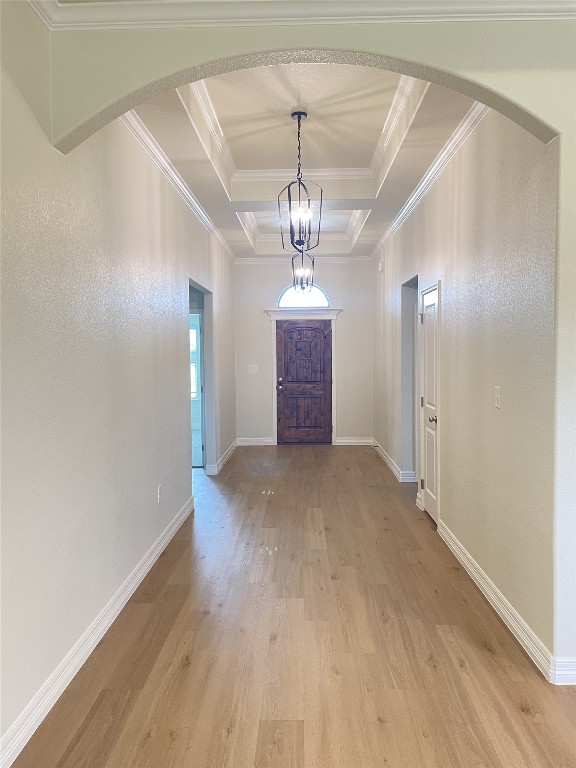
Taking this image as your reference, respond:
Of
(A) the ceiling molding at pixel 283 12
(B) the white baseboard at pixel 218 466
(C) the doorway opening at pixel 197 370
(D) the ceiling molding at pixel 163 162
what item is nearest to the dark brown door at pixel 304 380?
(C) the doorway opening at pixel 197 370

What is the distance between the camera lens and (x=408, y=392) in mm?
6262

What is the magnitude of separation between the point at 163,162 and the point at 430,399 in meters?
2.86

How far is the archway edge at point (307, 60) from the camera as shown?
2.29m

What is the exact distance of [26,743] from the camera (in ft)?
6.88

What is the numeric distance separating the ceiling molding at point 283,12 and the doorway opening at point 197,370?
3695 millimetres

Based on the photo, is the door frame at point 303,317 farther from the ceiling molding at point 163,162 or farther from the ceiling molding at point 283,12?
the ceiling molding at point 283,12

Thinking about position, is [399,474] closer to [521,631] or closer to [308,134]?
[521,631]

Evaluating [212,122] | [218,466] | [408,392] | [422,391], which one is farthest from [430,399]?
[218,466]

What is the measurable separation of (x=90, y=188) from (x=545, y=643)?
3042 millimetres

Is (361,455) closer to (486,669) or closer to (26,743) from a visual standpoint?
(486,669)

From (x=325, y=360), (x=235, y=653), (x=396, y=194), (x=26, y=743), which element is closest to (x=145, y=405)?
(x=235, y=653)

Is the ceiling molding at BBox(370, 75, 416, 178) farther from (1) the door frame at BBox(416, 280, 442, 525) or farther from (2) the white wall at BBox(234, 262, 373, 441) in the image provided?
(2) the white wall at BBox(234, 262, 373, 441)

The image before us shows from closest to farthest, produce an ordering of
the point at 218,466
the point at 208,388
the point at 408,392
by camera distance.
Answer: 1. the point at 408,392
2. the point at 208,388
3. the point at 218,466

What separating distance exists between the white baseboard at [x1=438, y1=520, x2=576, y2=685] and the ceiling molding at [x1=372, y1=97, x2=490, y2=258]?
2.70 meters
